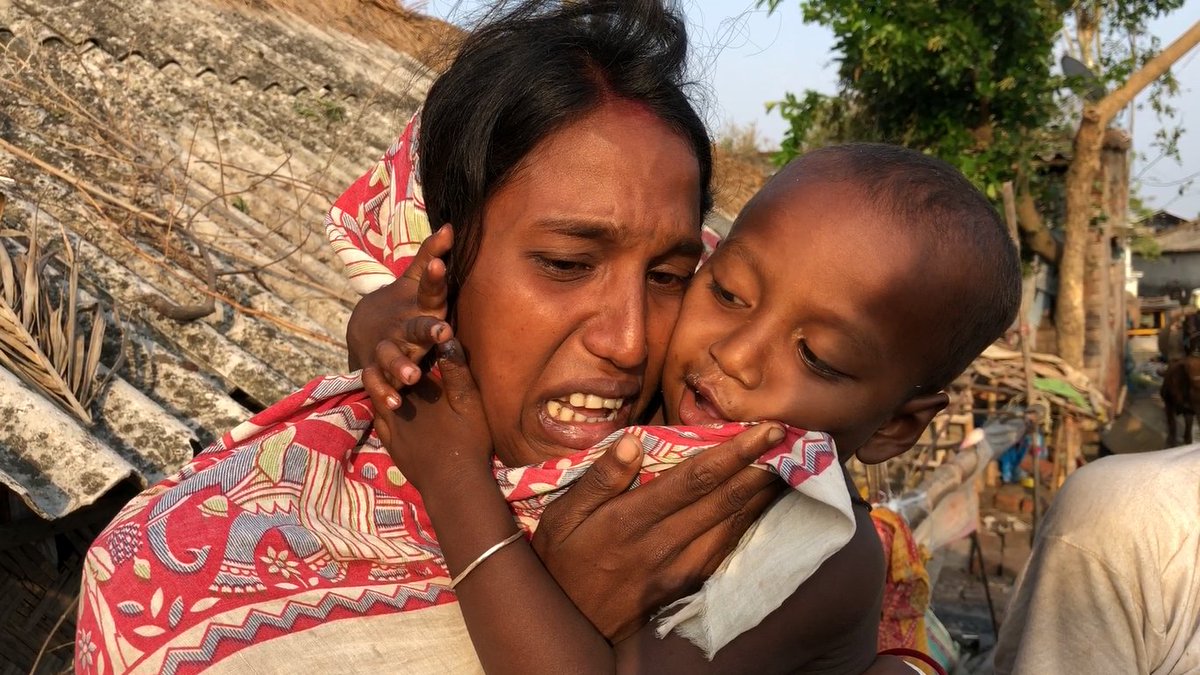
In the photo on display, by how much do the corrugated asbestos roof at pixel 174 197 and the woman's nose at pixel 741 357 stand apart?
0.93 metres

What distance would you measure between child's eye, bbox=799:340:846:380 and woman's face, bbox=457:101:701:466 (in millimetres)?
282

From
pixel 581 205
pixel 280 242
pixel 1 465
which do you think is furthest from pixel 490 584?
pixel 280 242

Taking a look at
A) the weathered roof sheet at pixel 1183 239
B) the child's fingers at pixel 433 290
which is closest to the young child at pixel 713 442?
the child's fingers at pixel 433 290

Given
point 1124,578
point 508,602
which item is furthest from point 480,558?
point 1124,578

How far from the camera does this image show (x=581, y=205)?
159cm

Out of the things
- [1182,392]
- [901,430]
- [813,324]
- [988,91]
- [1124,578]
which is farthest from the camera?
[1182,392]

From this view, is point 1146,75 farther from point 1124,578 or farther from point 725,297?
point 725,297

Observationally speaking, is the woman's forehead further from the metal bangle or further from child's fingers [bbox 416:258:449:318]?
the metal bangle

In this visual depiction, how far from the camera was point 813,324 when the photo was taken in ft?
5.74

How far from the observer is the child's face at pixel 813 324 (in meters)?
1.69

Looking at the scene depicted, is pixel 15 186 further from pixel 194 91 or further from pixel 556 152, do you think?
pixel 556 152

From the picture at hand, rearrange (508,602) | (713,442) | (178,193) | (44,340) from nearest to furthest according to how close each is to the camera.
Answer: (508,602) → (713,442) → (44,340) → (178,193)

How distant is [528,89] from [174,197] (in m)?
2.89

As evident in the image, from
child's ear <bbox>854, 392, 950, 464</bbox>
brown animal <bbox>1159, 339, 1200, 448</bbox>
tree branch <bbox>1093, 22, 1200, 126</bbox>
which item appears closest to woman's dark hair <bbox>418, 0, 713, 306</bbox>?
child's ear <bbox>854, 392, 950, 464</bbox>
